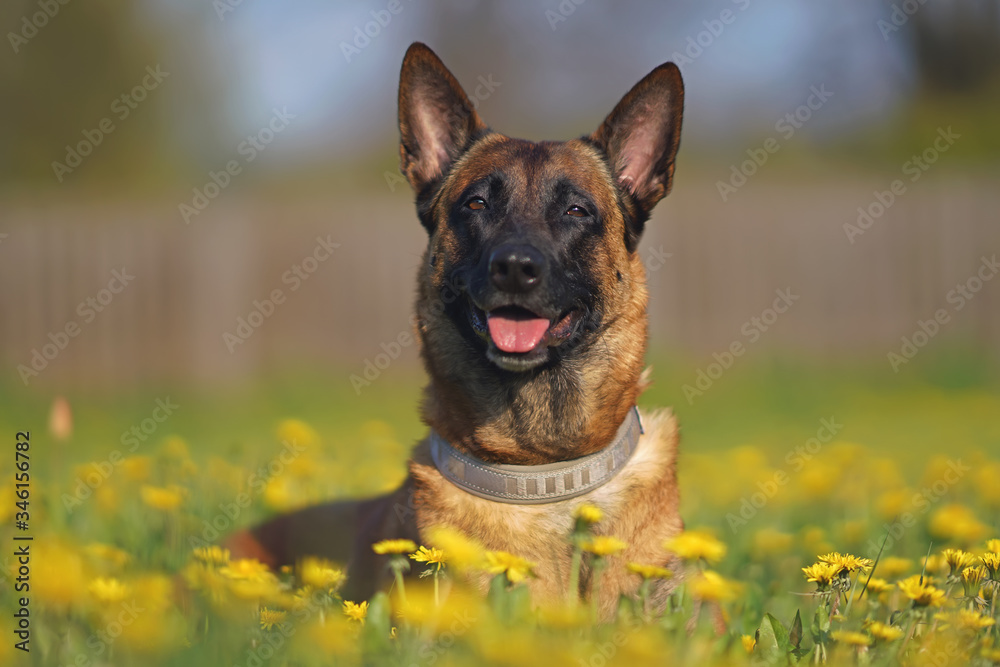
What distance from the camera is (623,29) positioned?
50.4 ft

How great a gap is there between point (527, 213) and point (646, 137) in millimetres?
692

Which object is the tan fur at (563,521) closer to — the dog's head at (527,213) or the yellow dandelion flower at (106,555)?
the dog's head at (527,213)

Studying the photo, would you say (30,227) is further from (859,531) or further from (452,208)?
(859,531)

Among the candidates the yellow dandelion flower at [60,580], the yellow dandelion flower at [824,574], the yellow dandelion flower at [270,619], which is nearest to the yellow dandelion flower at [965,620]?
the yellow dandelion flower at [824,574]

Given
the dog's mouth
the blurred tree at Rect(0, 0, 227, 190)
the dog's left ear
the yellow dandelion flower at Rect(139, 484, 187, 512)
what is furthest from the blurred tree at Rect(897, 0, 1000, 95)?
the yellow dandelion flower at Rect(139, 484, 187, 512)

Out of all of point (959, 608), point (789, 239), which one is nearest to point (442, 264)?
point (959, 608)

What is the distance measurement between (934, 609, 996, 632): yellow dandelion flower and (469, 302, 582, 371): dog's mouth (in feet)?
4.74

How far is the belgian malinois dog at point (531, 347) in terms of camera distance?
2.85m

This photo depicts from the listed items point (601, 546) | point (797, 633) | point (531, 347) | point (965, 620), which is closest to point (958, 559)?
point (965, 620)

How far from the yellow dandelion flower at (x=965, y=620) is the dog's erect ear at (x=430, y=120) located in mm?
2491

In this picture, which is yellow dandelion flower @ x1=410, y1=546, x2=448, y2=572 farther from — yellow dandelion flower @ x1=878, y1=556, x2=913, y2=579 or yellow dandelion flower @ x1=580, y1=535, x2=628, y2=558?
yellow dandelion flower @ x1=878, y1=556, x2=913, y2=579

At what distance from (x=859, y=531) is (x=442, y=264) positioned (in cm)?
212

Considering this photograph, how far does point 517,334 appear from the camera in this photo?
302 centimetres

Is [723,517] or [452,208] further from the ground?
[452,208]
